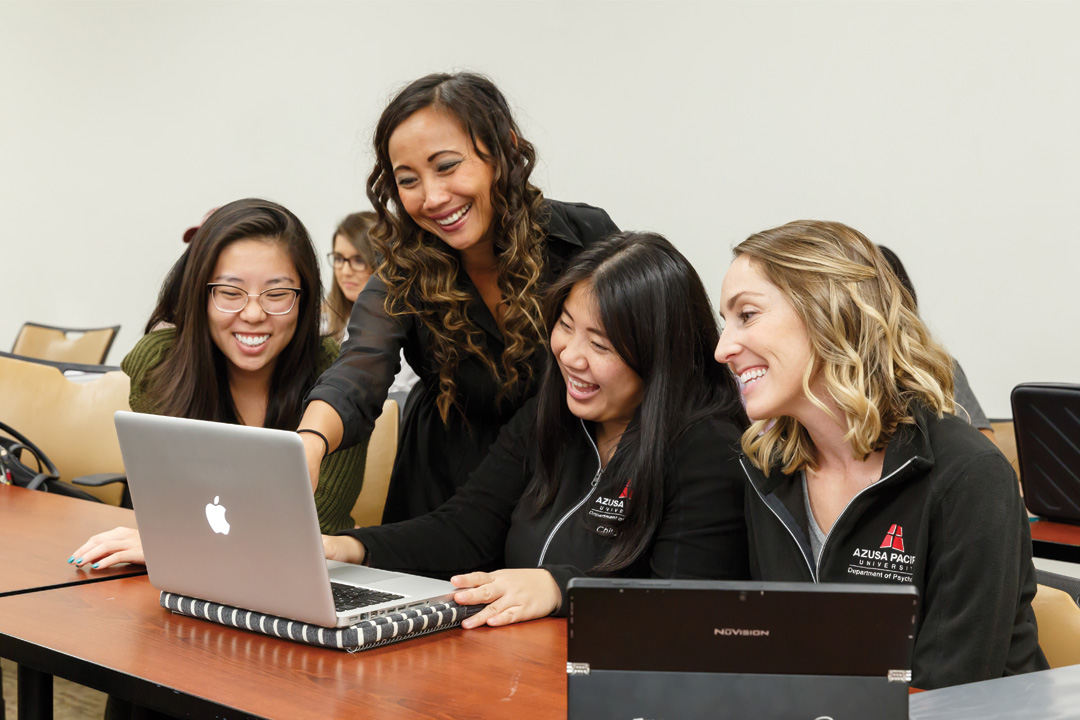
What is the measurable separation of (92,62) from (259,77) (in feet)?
5.03

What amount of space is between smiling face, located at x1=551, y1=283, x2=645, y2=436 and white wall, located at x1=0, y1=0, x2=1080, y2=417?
1.93 m

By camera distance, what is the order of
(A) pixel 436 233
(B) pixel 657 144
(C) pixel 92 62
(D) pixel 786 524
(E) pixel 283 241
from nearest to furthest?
(D) pixel 786 524, (A) pixel 436 233, (E) pixel 283 241, (B) pixel 657 144, (C) pixel 92 62

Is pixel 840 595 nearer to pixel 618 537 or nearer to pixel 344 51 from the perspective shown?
pixel 618 537

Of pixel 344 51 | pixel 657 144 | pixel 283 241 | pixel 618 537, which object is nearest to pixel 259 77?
pixel 344 51

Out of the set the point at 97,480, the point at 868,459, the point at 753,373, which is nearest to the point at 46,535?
the point at 97,480

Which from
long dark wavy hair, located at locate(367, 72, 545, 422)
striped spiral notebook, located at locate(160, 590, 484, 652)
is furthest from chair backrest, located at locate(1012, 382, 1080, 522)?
striped spiral notebook, located at locate(160, 590, 484, 652)

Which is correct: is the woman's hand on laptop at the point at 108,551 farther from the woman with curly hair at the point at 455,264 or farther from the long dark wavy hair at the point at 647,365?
the long dark wavy hair at the point at 647,365

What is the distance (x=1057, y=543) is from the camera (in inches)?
80.9

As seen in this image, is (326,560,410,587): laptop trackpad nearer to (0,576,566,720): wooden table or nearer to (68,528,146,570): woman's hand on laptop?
(0,576,566,720): wooden table

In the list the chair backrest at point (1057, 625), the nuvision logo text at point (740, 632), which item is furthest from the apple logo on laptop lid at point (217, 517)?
the chair backrest at point (1057, 625)

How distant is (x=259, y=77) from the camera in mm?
5383

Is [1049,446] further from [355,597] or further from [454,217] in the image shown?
[355,597]

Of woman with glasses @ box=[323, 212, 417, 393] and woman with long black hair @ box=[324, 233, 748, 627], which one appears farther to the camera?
woman with glasses @ box=[323, 212, 417, 393]

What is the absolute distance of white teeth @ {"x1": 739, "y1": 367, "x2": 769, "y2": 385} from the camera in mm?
1477
